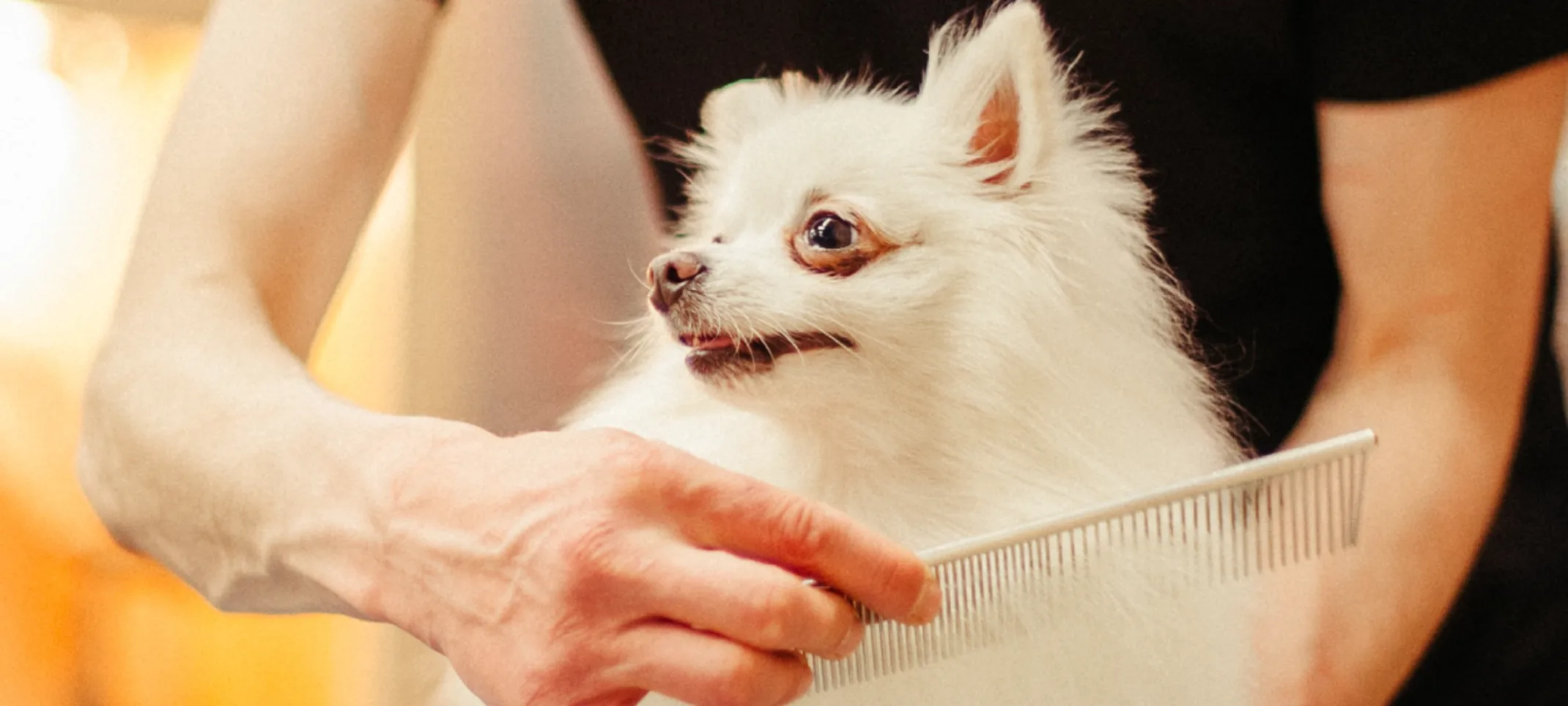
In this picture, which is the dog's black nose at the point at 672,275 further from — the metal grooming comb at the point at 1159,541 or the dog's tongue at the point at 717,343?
the metal grooming comb at the point at 1159,541

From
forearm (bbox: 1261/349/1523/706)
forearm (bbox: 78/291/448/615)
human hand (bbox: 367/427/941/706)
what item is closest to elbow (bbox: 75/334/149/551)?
forearm (bbox: 78/291/448/615)

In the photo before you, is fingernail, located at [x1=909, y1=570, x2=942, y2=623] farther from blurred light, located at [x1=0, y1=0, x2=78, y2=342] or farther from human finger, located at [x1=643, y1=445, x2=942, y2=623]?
blurred light, located at [x1=0, y1=0, x2=78, y2=342]

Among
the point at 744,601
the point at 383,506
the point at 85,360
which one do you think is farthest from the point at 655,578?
the point at 85,360

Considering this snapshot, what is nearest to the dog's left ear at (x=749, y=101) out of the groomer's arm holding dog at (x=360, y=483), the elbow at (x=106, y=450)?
the groomer's arm holding dog at (x=360, y=483)

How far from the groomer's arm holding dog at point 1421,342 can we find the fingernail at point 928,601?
21 cm

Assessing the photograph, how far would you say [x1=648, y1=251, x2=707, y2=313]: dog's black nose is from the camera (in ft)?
2.61

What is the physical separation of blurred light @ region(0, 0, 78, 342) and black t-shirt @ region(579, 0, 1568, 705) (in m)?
0.73

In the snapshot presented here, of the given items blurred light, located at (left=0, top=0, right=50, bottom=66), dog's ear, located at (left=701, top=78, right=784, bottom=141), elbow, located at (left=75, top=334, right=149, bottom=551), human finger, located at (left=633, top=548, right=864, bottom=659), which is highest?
blurred light, located at (left=0, top=0, right=50, bottom=66)

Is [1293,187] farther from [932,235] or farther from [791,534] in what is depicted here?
[791,534]

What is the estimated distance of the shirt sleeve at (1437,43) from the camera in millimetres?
708

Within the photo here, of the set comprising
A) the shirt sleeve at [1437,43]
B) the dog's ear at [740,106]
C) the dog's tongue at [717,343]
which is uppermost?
the shirt sleeve at [1437,43]

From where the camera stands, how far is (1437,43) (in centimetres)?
71

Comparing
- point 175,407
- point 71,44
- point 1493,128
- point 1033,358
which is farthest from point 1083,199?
point 71,44

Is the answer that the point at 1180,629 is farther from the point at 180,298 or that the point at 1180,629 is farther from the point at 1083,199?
the point at 180,298
